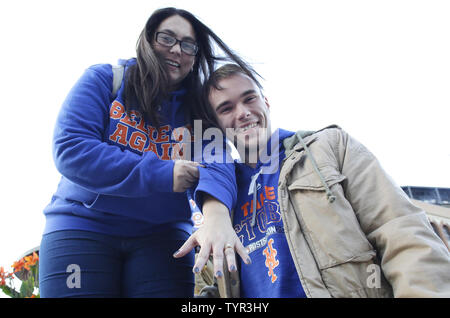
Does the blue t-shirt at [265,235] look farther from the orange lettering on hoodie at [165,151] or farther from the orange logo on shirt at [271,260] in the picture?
the orange lettering on hoodie at [165,151]

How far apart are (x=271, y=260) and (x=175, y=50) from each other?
1.19m

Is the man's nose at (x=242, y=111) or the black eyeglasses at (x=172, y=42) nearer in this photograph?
the black eyeglasses at (x=172, y=42)

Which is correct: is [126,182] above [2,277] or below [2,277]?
above

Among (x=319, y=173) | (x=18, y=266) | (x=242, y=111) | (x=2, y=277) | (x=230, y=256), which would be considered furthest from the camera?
(x=18, y=266)

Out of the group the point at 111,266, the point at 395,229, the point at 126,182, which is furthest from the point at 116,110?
the point at 395,229

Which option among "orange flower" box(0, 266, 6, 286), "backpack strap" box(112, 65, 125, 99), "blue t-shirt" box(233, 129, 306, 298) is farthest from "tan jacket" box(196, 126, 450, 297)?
"orange flower" box(0, 266, 6, 286)

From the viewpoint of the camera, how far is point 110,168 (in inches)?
47.7

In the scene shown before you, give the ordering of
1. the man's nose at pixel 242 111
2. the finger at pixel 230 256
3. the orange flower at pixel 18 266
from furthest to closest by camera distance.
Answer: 1. the orange flower at pixel 18 266
2. the man's nose at pixel 242 111
3. the finger at pixel 230 256

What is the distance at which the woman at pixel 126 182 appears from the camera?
1.23 m

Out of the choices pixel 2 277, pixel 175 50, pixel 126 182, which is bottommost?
pixel 2 277

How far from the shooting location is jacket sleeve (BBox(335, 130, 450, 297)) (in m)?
1.17

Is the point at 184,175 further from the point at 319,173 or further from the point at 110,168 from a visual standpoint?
the point at 319,173

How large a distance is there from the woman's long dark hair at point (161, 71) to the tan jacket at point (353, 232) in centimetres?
66

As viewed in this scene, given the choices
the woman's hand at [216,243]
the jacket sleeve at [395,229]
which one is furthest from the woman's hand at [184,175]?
the jacket sleeve at [395,229]
